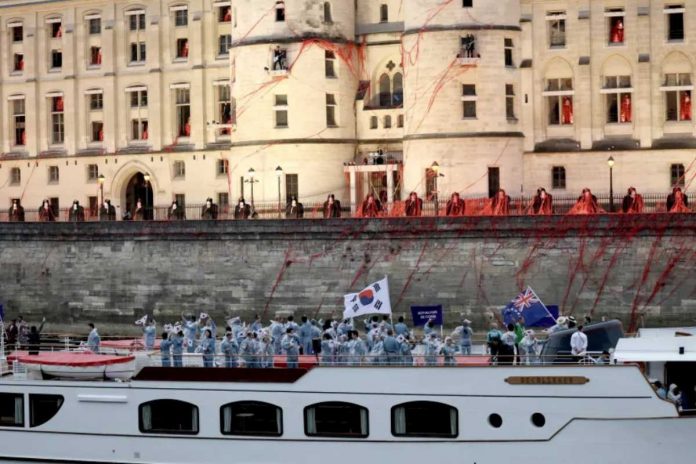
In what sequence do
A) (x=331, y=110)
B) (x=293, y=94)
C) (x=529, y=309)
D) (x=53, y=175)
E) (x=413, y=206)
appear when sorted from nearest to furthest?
(x=529, y=309), (x=413, y=206), (x=293, y=94), (x=331, y=110), (x=53, y=175)

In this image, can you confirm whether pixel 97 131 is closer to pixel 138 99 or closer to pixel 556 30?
pixel 138 99

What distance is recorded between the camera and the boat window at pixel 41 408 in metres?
41.7

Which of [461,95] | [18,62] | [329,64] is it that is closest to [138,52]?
[18,62]

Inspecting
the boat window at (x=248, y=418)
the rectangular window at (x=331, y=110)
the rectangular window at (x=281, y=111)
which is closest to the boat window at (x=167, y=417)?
the boat window at (x=248, y=418)

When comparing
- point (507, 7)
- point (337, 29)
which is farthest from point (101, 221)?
point (507, 7)

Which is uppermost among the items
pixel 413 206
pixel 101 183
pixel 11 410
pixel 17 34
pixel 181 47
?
pixel 17 34

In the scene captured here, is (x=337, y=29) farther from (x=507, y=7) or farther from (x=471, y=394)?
(x=471, y=394)

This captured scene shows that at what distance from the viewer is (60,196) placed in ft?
268

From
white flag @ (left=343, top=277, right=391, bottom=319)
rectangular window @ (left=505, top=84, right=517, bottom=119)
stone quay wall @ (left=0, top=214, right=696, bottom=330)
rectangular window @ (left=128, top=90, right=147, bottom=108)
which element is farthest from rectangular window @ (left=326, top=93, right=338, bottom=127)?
white flag @ (left=343, top=277, right=391, bottom=319)

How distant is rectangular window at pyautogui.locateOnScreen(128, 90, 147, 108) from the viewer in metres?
80.1

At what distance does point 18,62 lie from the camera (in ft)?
275

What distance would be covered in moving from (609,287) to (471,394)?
Answer: 23413 millimetres

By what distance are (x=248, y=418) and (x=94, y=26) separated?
43.9m

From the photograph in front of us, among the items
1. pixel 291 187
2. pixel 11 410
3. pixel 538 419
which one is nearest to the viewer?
pixel 538 419
